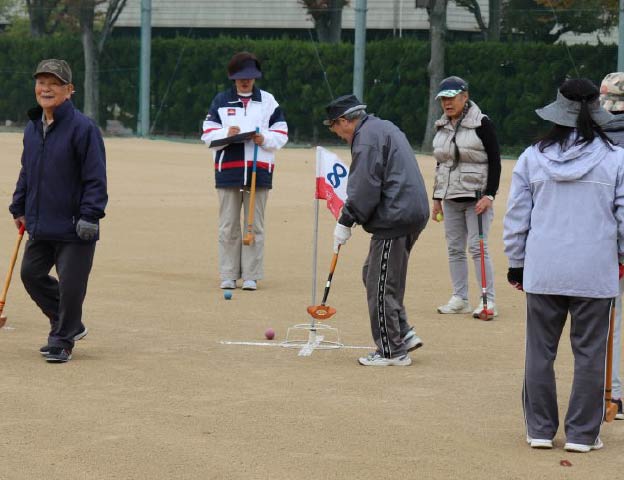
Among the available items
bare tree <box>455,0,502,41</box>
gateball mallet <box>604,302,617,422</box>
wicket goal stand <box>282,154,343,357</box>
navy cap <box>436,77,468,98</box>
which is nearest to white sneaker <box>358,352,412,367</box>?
wicket goal stand <box>282,154,343,357</box>

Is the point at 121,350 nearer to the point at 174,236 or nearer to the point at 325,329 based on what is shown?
the point at 325,329

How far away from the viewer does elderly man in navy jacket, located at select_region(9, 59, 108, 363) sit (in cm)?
843

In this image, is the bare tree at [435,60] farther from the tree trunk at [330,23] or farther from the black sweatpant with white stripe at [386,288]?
the black sweatpant with white stripe at [386,288]

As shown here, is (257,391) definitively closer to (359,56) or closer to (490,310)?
(490,310)

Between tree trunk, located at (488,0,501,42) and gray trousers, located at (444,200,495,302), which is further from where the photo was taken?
tree trunk, located at (488,0,501,42)

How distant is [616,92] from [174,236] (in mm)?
9182

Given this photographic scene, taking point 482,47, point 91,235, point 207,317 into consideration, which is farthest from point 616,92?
point 482,47

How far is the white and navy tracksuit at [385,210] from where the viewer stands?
8352mm

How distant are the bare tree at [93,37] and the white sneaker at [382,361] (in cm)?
2976

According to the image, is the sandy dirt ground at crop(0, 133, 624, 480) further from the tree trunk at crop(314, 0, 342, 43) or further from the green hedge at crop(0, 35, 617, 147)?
the tree trunk at crop(314, 0, 342, 43)

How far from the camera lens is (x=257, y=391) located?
7770 mm

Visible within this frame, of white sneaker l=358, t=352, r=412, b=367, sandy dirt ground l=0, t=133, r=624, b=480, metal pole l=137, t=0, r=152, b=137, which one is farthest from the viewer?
metal pole l=137, t=0, r=152, b=137

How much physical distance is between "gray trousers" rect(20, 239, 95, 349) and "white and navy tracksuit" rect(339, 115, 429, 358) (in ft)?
5.19

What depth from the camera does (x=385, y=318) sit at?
8.53 metres
